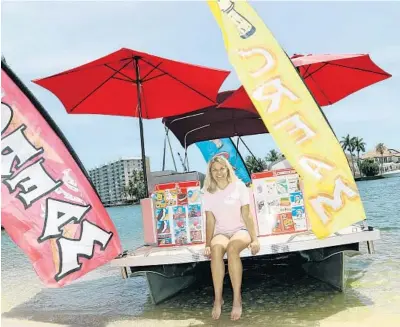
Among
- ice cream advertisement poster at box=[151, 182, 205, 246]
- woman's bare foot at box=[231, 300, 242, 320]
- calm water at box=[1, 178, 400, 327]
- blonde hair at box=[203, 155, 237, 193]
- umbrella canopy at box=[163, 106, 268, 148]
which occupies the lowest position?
calm water at box=[1, 178, 400, 327]

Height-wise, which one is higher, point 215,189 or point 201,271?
point 215,189

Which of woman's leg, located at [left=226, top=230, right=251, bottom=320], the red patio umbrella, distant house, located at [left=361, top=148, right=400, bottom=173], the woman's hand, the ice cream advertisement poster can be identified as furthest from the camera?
distant house, located at [left=361, top=148, right=400, bottom=173]

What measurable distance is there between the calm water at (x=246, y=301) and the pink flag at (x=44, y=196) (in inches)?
45.3

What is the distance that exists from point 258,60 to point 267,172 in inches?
56.8

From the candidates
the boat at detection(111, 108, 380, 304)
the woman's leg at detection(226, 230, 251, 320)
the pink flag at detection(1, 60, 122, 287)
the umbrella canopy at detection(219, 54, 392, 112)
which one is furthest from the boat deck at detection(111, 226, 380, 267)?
the umbrella canopy at detection(219, 54, 392, 112)

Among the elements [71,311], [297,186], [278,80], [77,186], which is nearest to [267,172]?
[297,186]

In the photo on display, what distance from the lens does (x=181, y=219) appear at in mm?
5156

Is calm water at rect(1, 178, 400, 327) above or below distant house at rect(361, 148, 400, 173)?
below

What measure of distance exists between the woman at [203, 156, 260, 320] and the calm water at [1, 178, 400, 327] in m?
0.44

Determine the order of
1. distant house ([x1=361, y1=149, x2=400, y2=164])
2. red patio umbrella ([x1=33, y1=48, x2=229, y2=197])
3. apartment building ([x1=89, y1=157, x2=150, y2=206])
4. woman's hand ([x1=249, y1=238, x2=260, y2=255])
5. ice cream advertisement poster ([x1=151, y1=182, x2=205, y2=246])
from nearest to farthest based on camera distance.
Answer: woman's hand ([x1=249, y1=238, x2=260, y2=255]), ice cream advertisement poster ([x1=151, y1=182, x2=205, y2=246]), red patio umbrella ([x1=33, y1=48, x2=229, y2=197]), distant house ([x1=361, y1=149, x2=400, y2=164]), apartment building ([x1=89, y1=157, x2=150, y2=206])

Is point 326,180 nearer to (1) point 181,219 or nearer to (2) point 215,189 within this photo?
(2) point 215,189

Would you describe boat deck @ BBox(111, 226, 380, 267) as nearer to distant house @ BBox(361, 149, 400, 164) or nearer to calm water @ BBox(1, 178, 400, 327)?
calm water @ BBox(1, 178, 400, 327)

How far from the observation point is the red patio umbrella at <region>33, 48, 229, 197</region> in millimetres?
6016

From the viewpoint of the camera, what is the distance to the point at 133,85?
728cm
